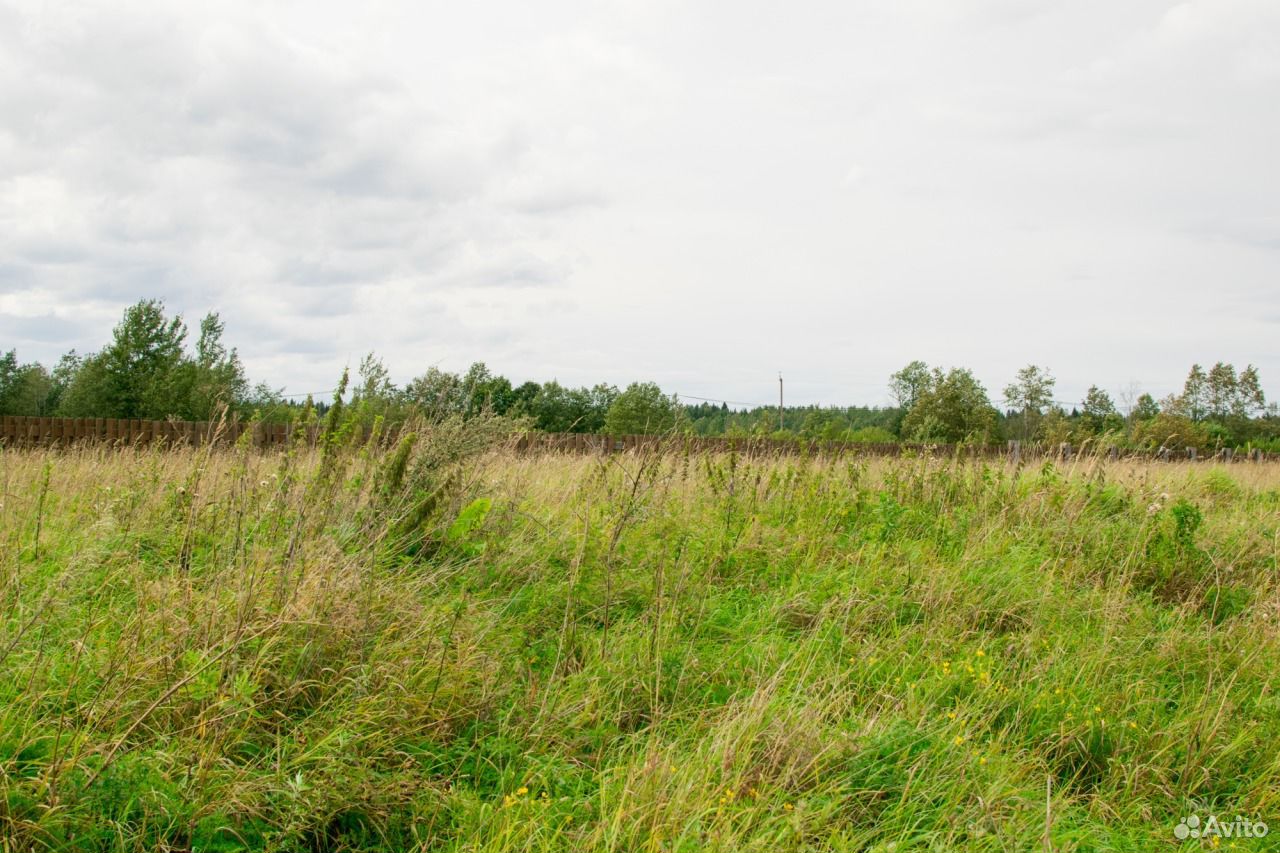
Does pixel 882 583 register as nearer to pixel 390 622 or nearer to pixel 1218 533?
pixel 390 622

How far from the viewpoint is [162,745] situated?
256cm

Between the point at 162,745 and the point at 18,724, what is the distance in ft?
1.44

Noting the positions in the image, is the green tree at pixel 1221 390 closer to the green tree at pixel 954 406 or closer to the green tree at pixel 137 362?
the green tree at pixel 954 406

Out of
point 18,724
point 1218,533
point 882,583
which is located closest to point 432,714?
point 18,724

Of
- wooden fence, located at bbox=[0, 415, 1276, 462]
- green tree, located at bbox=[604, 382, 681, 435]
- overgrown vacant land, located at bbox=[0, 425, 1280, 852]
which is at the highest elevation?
green tree, located at bbox=[604, 382, 681, 435]

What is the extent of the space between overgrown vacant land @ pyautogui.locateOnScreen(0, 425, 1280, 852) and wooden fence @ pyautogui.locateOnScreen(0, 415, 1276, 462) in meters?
0.95

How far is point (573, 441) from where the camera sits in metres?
14.6

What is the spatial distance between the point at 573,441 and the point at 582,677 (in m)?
11.2

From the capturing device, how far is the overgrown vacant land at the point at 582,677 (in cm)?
248

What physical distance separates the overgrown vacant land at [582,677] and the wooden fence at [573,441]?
3.12 ft

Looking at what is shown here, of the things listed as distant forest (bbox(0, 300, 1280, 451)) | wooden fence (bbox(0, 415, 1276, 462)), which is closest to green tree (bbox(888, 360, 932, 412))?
distant forest (bbox(0, 300, 1280, 451))

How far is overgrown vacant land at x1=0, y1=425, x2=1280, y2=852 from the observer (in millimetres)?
2484

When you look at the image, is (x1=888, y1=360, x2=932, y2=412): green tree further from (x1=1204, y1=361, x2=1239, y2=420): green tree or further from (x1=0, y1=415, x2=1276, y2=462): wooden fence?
(x1=0, y1=415, x2=1276, y2=462): wooden fence

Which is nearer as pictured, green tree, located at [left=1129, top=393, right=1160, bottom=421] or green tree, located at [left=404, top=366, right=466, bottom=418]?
green tree, located at [left=404, top=366, right=466, bottom=418]
